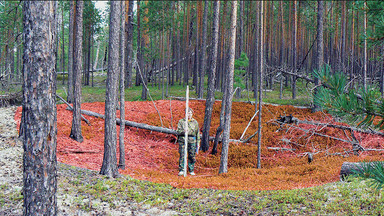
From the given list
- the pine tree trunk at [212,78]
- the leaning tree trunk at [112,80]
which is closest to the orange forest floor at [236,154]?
the pine tree trunk at [212,78]

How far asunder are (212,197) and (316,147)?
6.91m

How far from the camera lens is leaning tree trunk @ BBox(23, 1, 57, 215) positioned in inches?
158

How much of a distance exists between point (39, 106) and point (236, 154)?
8.95 metres

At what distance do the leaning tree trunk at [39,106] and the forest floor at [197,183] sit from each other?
5.92ft

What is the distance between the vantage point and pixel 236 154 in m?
12.0

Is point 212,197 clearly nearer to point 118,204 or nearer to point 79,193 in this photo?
point 118,204

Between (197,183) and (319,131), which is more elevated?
(319,131)

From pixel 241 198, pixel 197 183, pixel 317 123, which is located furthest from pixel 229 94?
pixel 317 123

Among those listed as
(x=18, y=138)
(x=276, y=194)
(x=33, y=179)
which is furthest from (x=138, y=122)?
(x=33, y=179)

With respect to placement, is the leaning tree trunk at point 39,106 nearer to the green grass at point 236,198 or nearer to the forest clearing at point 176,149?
the forest clearing at point 176,149

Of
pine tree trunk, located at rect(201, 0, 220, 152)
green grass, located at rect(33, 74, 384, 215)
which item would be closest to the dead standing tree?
pine tree trunk, located at rect(201, 0, 220, 152)

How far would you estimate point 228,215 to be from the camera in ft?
19.6

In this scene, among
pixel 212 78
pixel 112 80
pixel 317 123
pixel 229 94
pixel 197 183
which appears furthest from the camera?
pixel 317 123

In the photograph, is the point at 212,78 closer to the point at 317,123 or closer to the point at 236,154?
the point at 236,154
